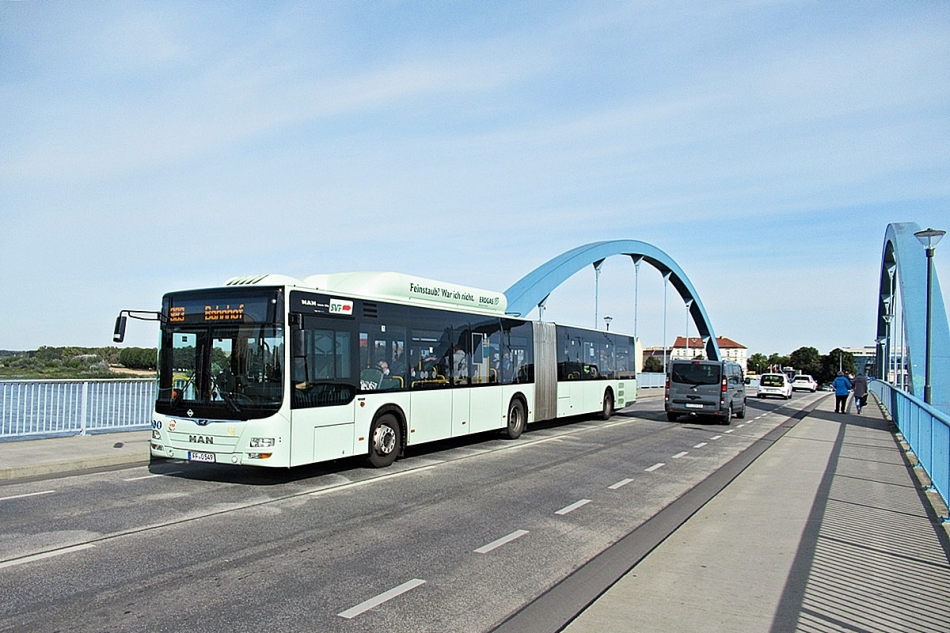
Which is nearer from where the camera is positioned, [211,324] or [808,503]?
[808,503]

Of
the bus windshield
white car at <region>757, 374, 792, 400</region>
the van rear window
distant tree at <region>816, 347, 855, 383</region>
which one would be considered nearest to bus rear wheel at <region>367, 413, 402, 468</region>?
the bus windshield

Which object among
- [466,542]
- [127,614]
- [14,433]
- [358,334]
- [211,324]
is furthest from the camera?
[14,433]

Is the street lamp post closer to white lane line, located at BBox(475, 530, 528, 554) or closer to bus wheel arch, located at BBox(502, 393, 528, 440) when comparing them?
bus wheel arch, located at BBox(502, 393, 528, 440)

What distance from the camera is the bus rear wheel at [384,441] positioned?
37.0ft

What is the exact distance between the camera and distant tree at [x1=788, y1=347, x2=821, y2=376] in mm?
127625

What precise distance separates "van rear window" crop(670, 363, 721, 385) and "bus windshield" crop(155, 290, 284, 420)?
613 inches

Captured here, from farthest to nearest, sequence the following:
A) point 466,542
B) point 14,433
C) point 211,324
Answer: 1. point 14,433
2. point 211,324
3. point 466,542

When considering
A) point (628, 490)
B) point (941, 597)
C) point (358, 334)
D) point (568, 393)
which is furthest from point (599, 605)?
point (568, 393)

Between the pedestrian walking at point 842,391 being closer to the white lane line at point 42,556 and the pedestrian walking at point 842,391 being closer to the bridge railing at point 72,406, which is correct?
the bridge railing at point 72,406

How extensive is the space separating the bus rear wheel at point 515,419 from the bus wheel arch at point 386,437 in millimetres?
4428

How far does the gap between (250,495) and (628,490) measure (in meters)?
5.20

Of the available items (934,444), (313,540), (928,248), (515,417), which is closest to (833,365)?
(928,248)

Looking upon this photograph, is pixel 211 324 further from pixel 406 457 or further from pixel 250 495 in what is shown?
pixel 406 457

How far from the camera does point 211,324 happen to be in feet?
33.1
